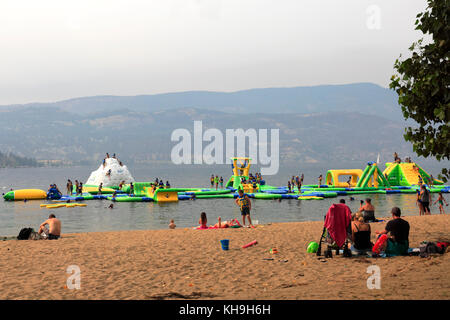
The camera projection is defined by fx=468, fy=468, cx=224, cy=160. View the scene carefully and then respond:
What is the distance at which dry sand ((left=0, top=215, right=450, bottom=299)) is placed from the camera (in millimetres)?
8852

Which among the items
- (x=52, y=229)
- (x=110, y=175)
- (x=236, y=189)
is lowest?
(x=52, y=229)

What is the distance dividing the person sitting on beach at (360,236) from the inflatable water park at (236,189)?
30.9 m

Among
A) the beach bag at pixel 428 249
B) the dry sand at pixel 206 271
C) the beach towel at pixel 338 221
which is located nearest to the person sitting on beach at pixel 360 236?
the beach towel at pixel 338 221

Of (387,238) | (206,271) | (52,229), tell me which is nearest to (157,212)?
(52,229)

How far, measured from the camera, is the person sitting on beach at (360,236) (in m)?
12.2

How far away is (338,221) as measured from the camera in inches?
476

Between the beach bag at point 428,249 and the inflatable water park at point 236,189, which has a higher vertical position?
the inflatable water park at point 236,189

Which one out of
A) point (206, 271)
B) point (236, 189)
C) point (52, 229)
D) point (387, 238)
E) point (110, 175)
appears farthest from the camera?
point (110, 175)

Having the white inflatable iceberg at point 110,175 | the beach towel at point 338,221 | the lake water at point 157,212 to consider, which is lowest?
the lake water at point 157,212

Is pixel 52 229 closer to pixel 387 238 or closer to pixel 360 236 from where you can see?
pixel 360 236

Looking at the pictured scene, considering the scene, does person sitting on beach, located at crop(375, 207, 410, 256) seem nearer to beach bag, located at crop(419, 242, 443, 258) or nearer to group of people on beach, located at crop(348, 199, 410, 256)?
group of people on beach, located at crop(348, 199, 410, 256)

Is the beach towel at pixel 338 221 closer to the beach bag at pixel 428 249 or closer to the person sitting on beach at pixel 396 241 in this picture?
the person sitting on beach at pixel 396 241

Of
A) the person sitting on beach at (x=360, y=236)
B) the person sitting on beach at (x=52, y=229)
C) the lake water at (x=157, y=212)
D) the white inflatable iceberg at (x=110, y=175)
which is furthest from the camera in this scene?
the white inflatable iceberg at (x=110, y=175)

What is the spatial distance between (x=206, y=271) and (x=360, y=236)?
166 inches
